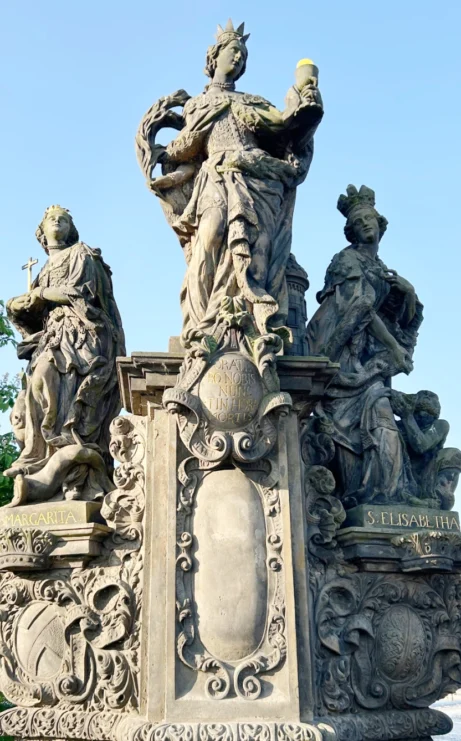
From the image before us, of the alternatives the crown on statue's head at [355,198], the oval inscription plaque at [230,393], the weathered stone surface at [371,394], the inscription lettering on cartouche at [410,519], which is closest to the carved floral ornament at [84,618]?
the oval inscription plaque at [230,393]

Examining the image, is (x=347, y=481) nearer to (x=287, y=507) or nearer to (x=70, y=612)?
(x=287, y=507)

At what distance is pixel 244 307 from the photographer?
7379mm

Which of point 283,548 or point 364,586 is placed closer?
point 283,548

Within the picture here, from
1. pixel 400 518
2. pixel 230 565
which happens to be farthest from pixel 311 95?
pixel 230 565

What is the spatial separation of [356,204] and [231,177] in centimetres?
192

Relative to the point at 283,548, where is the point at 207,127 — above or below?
above

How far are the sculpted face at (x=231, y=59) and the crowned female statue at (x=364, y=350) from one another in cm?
178

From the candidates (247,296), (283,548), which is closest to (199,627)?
(283,548)

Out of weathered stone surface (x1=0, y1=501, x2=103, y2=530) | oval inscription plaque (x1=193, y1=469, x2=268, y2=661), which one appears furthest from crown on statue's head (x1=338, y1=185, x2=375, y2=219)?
weathered stone surface (x1=0, y1=501, x2=103, y2=530)

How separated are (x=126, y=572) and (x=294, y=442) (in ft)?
5.71

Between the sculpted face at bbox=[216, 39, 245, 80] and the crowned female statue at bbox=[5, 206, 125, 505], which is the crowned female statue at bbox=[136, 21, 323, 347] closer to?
the sculpted face at bbox=[216, 39, 245, 80]

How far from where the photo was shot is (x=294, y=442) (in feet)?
23.9

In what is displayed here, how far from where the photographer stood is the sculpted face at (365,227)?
9.37 metres

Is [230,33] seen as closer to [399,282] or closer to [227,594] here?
[399,282]
